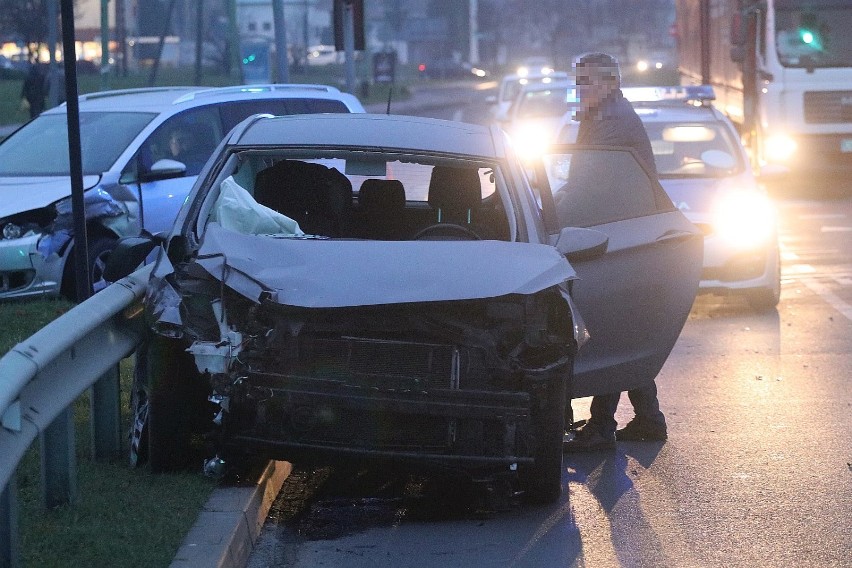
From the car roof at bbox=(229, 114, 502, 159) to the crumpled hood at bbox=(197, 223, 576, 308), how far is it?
2.76ft

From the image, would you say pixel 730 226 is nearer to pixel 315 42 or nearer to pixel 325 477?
pixel 325 477

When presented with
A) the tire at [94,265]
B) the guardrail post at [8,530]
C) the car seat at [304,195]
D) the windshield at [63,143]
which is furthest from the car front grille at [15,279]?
the guardrail post at [8,530]

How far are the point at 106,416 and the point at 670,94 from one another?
11.1 m

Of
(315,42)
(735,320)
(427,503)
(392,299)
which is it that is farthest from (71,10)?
(315,42)

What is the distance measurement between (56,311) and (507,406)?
221 inches

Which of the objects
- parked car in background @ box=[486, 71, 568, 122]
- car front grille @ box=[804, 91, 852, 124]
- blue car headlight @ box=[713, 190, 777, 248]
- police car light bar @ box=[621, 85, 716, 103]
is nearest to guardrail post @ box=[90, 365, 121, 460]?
blue car headlight @ box=[713, 190, 777, 248]

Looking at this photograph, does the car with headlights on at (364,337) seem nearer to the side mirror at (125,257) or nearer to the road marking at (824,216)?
the side mirror at (125,257)

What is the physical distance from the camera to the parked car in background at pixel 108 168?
1098 centimetres

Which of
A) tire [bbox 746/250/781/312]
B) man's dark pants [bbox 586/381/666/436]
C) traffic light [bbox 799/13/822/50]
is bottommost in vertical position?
tire [bbox 746/250/781/312]

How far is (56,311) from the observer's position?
33.8 feet

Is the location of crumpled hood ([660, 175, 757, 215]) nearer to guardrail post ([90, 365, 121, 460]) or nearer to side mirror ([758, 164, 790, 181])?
side mirror ([758, 164, 790, 181])

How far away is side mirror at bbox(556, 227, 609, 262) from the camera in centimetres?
634

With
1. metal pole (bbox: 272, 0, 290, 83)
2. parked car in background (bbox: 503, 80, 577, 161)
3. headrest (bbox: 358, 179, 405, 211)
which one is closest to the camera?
headrest (bbox: 358, 179, 405, 211)

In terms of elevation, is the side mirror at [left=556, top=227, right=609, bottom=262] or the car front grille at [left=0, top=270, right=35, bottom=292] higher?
the side mirror at [left=556, top=227, right=609, bottom=262]
